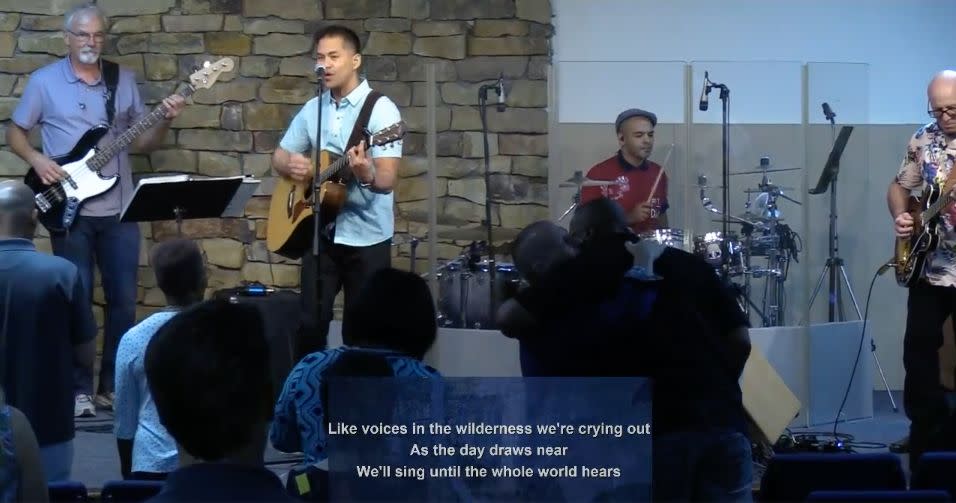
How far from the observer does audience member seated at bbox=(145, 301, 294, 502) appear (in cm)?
217

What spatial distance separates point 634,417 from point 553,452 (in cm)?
21

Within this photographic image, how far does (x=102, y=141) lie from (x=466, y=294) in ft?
6.60

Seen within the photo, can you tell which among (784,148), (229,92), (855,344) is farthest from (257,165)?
(855,344)

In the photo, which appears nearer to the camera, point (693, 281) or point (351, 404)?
point (351, 404)

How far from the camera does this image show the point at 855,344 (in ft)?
23.3

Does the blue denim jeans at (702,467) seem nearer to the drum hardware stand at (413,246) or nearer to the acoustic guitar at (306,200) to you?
the acoustic guitar at (306,200)

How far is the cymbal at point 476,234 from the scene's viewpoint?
6582 mm

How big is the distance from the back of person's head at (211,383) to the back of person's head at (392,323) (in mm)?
1215

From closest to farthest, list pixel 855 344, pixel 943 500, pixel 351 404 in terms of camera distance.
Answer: pixel 943 500
pixel 351 404
pixel 855 344

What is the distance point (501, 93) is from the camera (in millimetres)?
7367

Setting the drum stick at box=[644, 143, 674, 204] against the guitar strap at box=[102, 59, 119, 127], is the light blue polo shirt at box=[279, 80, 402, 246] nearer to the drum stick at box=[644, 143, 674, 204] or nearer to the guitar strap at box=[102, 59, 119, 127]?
the drum stick at box=[644, 143, 674, 204]

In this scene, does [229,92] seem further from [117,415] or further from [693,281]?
[693,281]

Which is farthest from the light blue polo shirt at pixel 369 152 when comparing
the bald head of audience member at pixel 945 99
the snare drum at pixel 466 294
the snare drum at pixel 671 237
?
the bald head of audience member at pixel 945 99

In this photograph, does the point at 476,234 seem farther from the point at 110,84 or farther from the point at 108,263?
the point at 110,84
